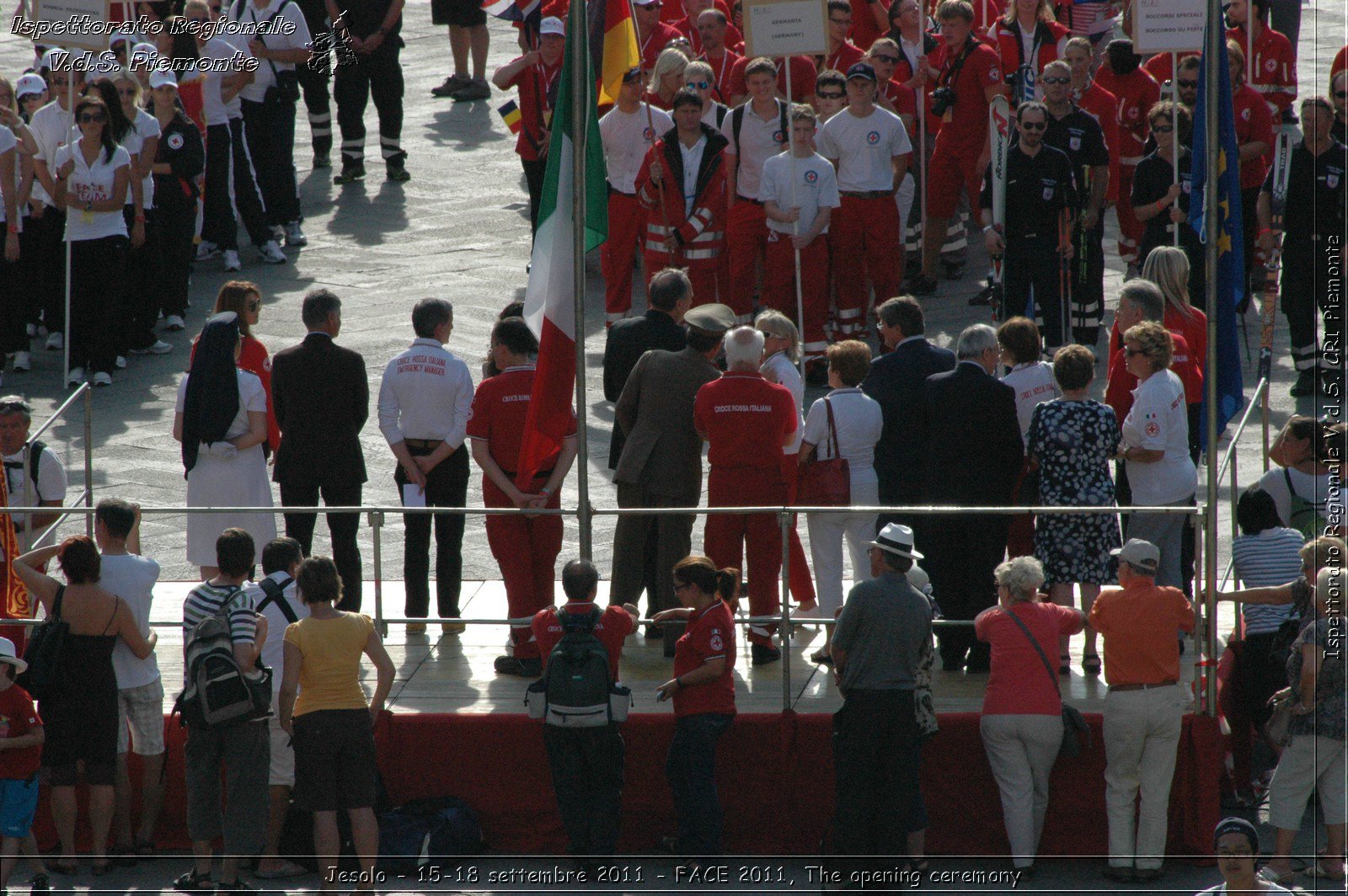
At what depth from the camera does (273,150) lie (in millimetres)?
15617

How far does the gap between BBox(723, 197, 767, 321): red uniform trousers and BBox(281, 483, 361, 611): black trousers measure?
4.59 metres

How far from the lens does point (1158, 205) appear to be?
12.8m

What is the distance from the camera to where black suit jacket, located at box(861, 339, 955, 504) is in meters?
9.15

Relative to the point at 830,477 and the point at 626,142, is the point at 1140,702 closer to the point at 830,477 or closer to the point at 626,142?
the point at 830,477

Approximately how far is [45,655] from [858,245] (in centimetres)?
711

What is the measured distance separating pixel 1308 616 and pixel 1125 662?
84 centimetres

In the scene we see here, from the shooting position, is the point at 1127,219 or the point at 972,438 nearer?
the point at 972,438

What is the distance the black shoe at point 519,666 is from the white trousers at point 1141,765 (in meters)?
2.79

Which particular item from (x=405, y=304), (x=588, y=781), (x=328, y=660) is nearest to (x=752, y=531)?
(x=588, y=781)

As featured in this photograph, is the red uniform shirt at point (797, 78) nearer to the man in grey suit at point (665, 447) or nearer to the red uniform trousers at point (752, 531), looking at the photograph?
the man in grey suit at point (665, 447)

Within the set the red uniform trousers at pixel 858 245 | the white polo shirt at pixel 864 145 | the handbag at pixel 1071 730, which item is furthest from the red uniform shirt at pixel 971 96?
the handbag at pixel 1071 730

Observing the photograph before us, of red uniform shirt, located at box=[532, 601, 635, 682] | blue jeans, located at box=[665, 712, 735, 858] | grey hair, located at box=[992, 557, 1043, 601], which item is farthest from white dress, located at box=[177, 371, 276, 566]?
grey hair, located at box=[992, 557, 1043, 601]

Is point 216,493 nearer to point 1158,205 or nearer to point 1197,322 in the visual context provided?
point 1197,322

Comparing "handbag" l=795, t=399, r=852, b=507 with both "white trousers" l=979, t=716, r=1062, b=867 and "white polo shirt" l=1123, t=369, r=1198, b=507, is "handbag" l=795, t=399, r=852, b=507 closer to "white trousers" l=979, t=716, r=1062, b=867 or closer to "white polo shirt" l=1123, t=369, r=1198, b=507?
"white polo shirt" l=1123, t=369, r=1198, b=507
